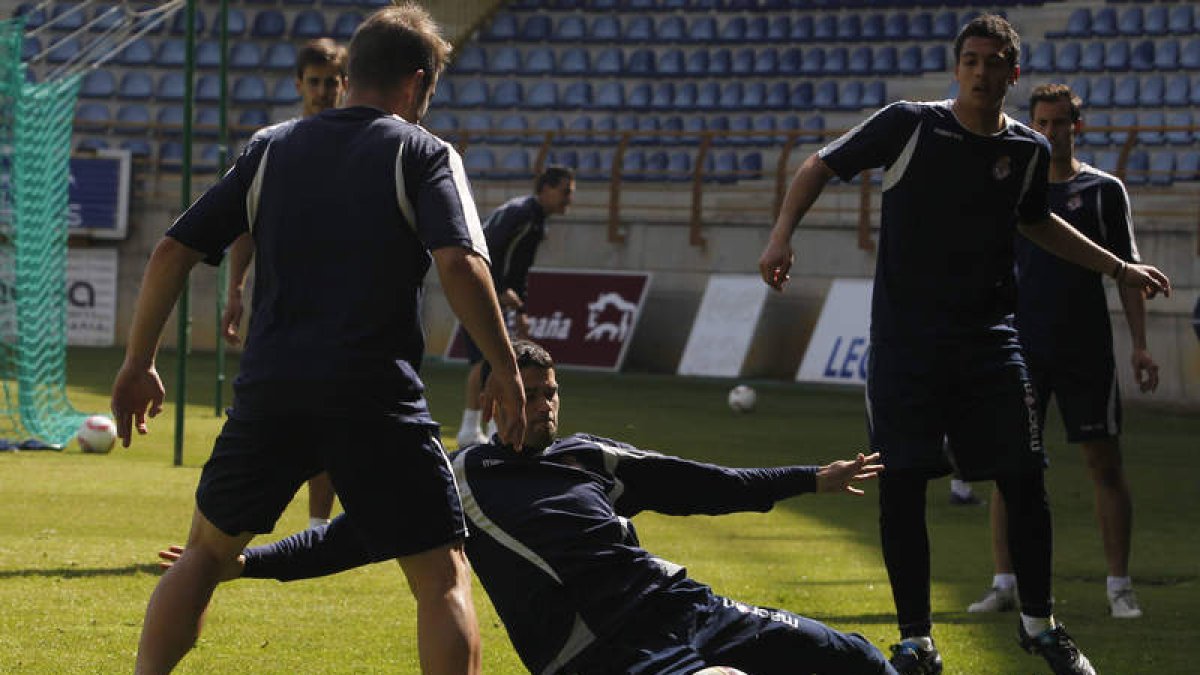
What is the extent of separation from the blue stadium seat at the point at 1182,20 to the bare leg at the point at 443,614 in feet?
72.3

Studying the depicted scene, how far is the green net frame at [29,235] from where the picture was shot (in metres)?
13.9

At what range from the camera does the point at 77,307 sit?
2506 cm

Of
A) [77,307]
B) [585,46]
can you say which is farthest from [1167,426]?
[77,307]

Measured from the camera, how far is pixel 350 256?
4285 mm

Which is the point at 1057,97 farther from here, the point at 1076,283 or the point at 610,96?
the point at 610,96

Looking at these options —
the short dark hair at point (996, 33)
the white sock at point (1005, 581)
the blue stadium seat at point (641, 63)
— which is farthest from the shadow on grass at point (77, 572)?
the blue stadium seat at point (641, 63)

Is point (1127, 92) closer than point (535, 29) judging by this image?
Yes

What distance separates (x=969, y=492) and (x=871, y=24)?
53.9 ft

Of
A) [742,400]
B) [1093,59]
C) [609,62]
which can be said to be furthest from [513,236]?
[609,62]

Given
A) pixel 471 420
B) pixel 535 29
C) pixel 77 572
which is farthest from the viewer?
pixel 535 29

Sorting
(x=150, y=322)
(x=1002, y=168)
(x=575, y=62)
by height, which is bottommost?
(x=150, y=322)

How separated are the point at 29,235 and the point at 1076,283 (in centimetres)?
981

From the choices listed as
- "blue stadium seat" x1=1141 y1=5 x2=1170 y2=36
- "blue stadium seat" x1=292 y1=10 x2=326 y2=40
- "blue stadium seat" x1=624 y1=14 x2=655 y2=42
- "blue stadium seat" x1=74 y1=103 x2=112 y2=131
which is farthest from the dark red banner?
"blue stadium seat" x1=1141 y1=5 x2=1170 y2=36

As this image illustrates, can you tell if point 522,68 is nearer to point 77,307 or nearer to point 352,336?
point 77,307
